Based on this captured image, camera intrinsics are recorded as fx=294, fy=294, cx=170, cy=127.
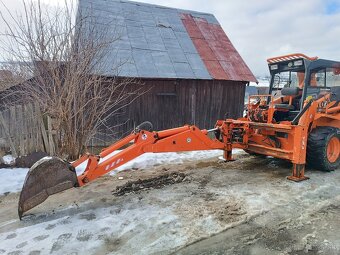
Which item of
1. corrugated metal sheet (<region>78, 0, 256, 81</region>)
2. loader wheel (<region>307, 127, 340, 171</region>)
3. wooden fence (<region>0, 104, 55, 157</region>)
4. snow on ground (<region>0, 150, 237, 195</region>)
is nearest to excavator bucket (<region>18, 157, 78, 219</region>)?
snow on ground (<region>0, 150, 237, 195</region>)

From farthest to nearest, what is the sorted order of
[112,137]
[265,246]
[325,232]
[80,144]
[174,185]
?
[112,137] → [80,144] → [174,185] → [325,232] → [265,246]

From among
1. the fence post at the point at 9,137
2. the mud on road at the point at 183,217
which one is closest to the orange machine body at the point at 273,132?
the mud on road at the point at 183,217

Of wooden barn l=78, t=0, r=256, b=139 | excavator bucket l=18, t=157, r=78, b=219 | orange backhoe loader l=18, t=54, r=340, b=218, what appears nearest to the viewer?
excavator bucket l=18, t=157, r=78, b=219

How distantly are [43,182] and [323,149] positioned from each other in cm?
570

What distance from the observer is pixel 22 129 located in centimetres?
727

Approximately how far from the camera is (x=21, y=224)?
14.1ft

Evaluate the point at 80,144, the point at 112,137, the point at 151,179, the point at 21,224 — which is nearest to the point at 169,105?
the point at 112,137

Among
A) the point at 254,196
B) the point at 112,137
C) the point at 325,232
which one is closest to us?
the point at 325,232

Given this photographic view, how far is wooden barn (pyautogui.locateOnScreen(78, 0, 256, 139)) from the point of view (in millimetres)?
11227

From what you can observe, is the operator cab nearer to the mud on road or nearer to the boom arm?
the mud on road

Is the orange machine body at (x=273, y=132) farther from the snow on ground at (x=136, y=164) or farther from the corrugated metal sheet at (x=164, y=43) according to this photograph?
the corrugated metal sheet at (x=164, y=43)

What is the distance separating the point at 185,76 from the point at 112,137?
12.1ft

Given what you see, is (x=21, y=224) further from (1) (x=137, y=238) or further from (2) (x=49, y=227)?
(1) (x=137, y=238)

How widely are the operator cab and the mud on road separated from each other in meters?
1.80
